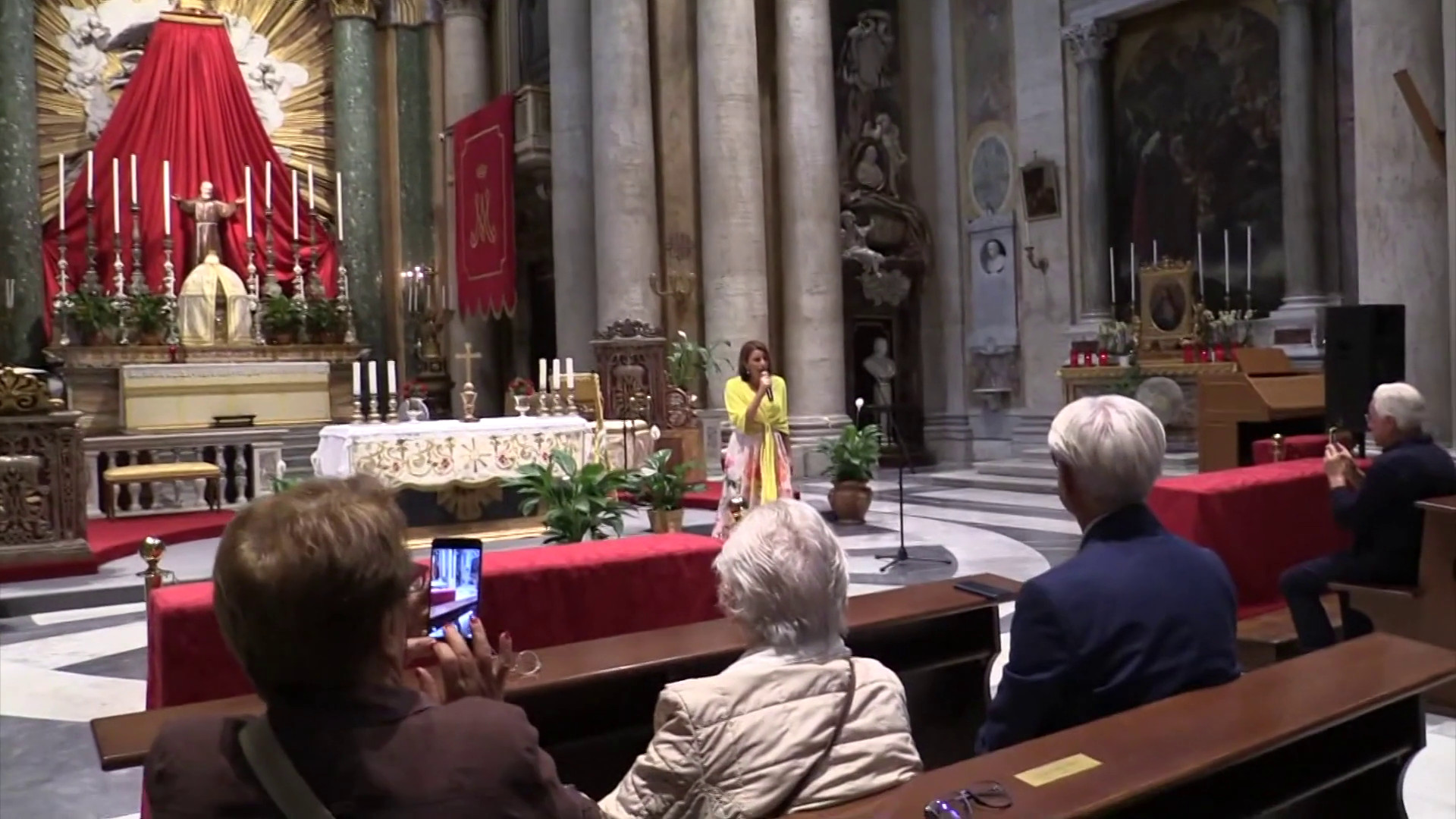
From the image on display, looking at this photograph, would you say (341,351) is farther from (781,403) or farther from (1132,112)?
(1132,112)

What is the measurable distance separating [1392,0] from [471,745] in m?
11.1

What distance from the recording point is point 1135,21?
15820 millimetres

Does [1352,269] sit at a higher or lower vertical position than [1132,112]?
lower

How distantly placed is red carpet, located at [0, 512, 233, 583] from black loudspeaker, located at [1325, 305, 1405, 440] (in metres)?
7.72

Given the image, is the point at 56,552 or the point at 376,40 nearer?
the point at 56,552

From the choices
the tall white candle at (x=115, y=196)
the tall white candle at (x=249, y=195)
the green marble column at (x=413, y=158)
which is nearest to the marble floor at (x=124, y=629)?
the tall white candle at (x=115, y=196)

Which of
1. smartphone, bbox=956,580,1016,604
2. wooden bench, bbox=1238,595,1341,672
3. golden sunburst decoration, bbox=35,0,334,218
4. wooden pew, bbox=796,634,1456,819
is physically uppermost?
golden sunburst decoration, bbox=35,0,334,218

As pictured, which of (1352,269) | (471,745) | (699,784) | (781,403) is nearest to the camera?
(471,745)

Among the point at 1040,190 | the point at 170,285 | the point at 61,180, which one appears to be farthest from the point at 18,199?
the point at 1040,190

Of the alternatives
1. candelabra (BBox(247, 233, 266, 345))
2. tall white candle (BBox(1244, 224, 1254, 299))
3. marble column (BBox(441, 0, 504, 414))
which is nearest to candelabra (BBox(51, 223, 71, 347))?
candelabra (BBox(247, 233, 266, 345))

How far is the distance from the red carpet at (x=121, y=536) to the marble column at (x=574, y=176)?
502cm

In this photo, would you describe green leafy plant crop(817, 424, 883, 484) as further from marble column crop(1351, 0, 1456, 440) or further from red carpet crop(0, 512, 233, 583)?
red carpet crop(0, 512, 233, 583)

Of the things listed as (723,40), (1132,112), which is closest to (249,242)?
(723,40)

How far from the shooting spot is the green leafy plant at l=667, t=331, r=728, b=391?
13156mm
